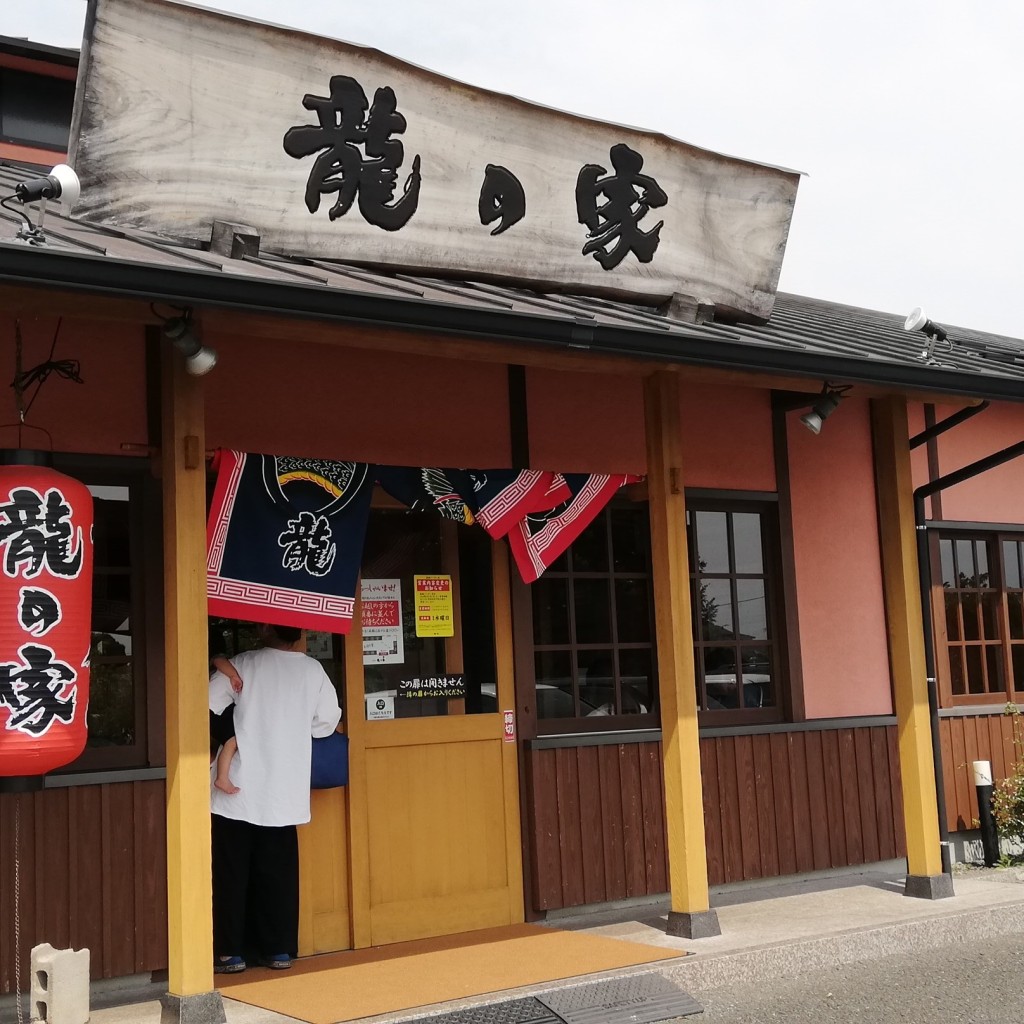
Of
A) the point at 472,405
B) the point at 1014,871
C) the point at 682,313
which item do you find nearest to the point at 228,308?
the point at 472,405

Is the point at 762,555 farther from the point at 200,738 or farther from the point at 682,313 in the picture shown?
the point at 200,738

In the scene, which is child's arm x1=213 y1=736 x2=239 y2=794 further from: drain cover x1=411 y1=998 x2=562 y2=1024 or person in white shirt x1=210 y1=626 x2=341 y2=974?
drain cover x1=411 y1=998 x2=562 y2=1024

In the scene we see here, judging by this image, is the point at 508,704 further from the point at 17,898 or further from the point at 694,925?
the point at 17,898

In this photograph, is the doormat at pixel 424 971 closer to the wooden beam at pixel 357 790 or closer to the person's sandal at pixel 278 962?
the person's sandal at pixel 278 962

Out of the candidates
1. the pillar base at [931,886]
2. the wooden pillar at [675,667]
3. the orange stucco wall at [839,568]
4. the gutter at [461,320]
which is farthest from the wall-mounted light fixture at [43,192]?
the pillar base at [931,886]

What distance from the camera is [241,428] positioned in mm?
6777

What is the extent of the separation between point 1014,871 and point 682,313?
4.52 meters

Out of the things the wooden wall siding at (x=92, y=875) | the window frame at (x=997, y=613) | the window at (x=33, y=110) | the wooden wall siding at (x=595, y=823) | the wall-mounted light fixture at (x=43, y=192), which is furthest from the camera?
the window at (x=33, y=110)

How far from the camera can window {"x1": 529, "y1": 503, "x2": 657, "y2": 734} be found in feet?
26.1

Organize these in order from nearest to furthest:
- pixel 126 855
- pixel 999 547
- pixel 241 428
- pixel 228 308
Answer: pixel 228 308 → pixel 126 855 → pixel 241 428 → pixel 999 547

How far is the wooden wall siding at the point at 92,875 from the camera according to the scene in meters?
5.92

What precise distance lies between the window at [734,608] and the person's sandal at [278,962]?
10.7ft

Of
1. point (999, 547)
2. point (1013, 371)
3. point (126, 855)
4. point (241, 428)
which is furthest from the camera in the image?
point (999, 547)

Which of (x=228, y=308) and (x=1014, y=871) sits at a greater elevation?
(x=228, y=308)
